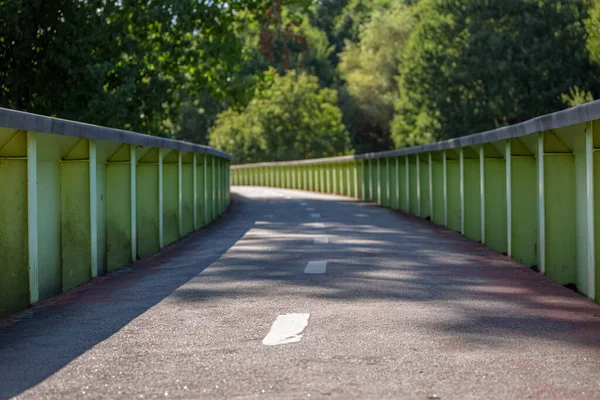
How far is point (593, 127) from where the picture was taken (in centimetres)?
995

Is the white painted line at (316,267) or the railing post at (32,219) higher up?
the railing post at (32,219)

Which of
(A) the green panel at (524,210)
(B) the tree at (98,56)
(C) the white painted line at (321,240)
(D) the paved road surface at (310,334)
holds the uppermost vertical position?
(B) the tree at (98,56)

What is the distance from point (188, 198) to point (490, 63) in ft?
131

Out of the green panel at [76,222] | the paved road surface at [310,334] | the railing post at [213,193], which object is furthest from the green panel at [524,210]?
the railing post at [213,193]

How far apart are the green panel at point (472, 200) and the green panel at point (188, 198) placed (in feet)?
16.9

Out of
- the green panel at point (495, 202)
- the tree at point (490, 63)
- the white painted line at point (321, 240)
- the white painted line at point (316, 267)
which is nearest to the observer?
the white painted line at point (316, 267)

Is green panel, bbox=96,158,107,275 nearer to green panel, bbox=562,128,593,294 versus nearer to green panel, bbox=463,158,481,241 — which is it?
green panel, bbox=562,128,593,294

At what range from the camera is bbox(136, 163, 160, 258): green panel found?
1609 cm

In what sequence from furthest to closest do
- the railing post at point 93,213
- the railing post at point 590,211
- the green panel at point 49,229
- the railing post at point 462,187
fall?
the railing post at point 462,187, the railing post at point 93,213, the green panel at point 49,229, the railing post at point 590,211

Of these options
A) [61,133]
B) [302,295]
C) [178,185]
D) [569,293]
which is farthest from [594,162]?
[178,185]

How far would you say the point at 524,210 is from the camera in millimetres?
14125

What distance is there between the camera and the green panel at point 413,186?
26103mm

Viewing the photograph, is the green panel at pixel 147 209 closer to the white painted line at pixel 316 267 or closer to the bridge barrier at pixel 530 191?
the white painted line at pixel 316 267

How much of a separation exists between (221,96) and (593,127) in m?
26.1
